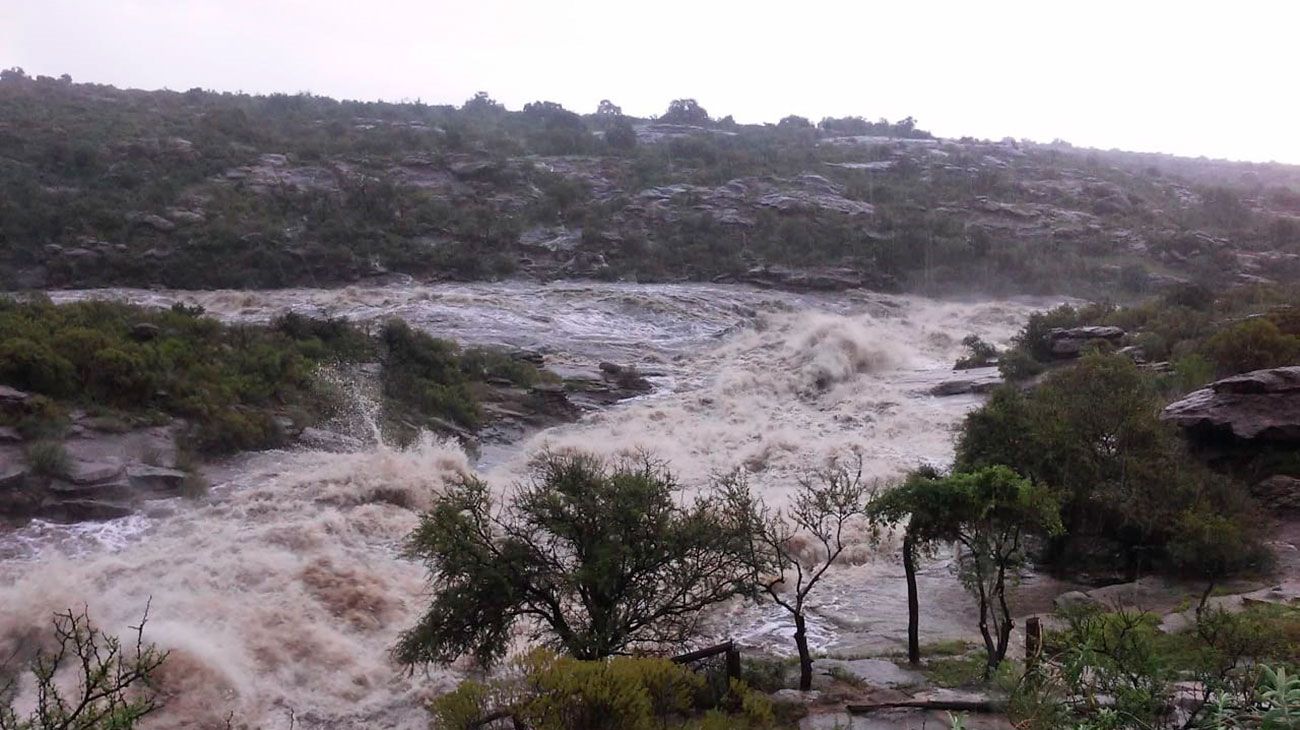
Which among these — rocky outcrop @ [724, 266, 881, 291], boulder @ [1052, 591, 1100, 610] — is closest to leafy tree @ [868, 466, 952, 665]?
boulder @ [1052, 591, 1100, 610]

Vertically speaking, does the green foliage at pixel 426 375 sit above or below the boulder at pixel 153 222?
below

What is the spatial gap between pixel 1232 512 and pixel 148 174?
41.2 m

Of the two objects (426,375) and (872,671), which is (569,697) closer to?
(872,671)

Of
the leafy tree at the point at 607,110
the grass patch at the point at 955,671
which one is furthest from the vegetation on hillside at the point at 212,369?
the leafy tree at the point at 607,110

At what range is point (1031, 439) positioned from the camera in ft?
44.6

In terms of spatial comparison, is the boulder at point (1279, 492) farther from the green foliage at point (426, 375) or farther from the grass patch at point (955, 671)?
the green foliage at point (426, 375)

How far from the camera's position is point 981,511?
368 inches

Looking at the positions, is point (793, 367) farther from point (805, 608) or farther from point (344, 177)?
point (344, 177)

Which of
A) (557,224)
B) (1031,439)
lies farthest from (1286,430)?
(557,224)

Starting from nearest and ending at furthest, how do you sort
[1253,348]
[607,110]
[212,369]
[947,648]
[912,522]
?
[912,522] → [947,648] → [1253,348] → [212,369] → [607,110]

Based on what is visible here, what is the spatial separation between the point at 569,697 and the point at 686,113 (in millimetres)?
77562

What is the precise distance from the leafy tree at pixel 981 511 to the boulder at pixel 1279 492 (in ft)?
23.8

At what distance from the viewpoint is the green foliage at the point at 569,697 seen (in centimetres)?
604

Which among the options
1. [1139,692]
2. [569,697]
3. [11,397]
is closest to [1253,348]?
[1139,692]
